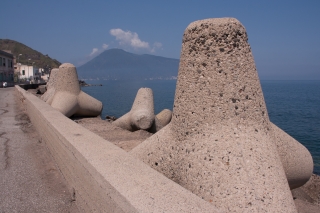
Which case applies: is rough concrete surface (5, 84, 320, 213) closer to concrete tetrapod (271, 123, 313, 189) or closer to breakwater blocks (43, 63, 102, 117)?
breakwater blocks (43, 63, 102, 117)

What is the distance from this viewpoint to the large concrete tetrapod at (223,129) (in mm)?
2420

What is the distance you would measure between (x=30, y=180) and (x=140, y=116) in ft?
16.7

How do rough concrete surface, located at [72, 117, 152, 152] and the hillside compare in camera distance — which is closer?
rough concrete surface, located at [72, 117, 152, 152]

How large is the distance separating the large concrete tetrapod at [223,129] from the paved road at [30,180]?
4.34 feet

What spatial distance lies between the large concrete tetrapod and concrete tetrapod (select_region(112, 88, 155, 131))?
586cm

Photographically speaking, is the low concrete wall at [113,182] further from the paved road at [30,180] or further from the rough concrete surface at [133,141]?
the rough concrete surface at [133,141]

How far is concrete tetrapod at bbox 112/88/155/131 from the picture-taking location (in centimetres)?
904

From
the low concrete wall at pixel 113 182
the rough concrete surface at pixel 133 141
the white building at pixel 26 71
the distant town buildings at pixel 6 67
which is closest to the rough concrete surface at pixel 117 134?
the rough concrete surface at pixel 133 141

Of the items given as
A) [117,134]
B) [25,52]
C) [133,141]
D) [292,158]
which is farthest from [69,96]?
[25,52]

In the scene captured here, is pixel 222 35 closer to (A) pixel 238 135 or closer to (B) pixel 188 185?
(A) pixel 238 135

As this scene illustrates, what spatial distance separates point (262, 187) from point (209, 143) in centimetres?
57

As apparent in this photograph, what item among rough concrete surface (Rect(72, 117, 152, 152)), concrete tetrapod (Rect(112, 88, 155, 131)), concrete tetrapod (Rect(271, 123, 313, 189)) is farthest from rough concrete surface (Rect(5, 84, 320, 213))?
concrete tetrapod (Rect(271, 123, 313, 189))

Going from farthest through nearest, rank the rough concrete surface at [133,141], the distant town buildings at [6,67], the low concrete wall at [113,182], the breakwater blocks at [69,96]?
1. the distant town buildings at [6,67]
2. the breakwater blocks at [69,96]
3. the rough concrete surface at [133,141]
4. the low concrete wall at [113,182]

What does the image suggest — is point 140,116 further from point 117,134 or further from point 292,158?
point 292,158
